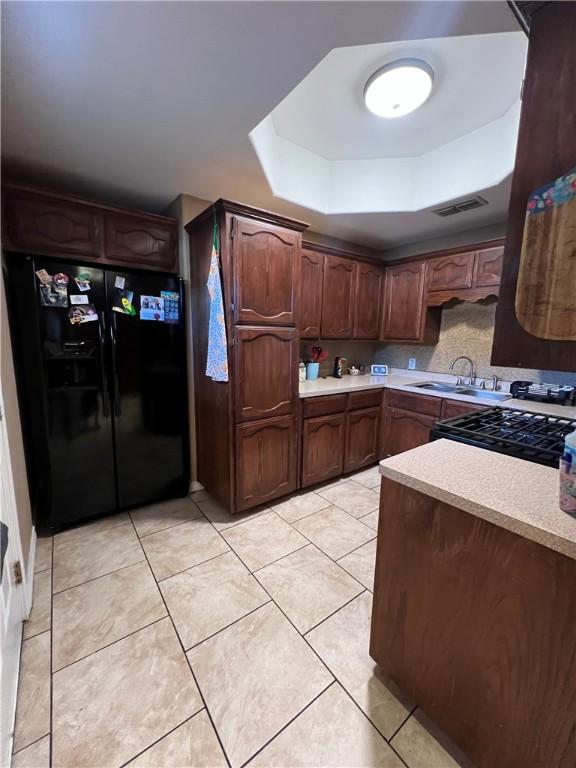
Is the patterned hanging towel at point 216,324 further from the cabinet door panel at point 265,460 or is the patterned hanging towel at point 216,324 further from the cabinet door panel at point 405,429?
the cabinet door panel at point 405,429

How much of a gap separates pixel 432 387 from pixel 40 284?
318 cm

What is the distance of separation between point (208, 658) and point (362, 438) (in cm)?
207

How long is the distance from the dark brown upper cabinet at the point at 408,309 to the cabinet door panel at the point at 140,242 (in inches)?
87.9

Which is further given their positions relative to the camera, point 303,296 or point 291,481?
point 303,296

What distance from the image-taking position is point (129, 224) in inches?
82.5

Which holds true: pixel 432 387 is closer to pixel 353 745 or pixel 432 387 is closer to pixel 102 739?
pixel 353 745

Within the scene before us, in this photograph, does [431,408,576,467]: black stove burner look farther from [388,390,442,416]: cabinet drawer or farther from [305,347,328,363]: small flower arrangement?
[305,347,328,363]: small flower arrangement

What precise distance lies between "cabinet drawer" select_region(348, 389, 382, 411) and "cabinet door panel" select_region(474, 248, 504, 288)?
130 centimetres

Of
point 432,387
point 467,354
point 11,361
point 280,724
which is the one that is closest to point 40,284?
point 11,361

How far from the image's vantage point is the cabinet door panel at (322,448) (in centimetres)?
254

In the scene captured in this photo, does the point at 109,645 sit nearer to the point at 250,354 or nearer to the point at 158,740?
the point at 158,740

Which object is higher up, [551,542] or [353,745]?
[551,542]

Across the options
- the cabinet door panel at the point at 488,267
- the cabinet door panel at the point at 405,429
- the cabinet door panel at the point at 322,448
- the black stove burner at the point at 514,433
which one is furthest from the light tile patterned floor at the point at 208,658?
the cabinet door panel at the point at 488,267

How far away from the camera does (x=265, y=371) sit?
2.18 metres
